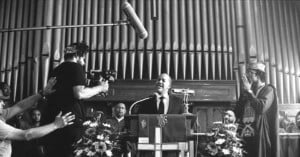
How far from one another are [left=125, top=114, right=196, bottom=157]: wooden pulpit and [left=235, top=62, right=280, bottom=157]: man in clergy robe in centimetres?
109

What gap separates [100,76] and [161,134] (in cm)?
93

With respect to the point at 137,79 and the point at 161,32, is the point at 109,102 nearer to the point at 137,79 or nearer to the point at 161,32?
the point at 137,79

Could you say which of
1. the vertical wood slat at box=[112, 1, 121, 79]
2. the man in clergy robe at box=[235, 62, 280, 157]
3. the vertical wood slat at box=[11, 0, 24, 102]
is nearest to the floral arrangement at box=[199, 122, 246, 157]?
the man in clergy robe at box=[235, 62, 280, 157]

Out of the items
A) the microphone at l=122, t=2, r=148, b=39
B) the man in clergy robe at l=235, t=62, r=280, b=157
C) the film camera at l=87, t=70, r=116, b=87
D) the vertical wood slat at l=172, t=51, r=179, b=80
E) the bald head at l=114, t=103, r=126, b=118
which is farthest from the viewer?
the vertical wood slat at l=172, t=51, r=179, b=80

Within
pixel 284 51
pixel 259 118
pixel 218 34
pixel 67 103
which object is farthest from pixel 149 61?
pixel 67 103

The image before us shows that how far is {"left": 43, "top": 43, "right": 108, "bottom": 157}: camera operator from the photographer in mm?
3754

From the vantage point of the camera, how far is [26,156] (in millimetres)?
6219

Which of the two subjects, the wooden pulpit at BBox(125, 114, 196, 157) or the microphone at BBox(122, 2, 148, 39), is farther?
the wooden pulpit at BBox(125, 114, 196, 157)

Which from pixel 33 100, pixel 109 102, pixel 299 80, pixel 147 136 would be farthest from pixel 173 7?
pixel 33 100

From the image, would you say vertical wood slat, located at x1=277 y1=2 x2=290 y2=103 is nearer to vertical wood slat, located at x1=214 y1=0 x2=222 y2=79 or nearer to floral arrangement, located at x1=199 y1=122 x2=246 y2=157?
vertical wood slat, located at x1=214 y1=0 x2=222 y2=79

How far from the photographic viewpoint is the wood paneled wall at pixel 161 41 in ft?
22.9

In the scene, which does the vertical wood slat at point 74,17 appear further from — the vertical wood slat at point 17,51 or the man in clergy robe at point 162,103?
the man in clergy robe at point 162,103

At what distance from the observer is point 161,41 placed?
7.10m

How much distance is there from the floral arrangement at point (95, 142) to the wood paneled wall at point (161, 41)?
2407 mm
